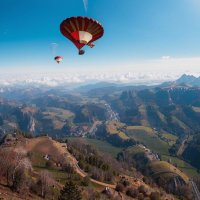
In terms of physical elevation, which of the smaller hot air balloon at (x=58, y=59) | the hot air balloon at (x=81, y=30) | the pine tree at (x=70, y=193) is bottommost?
the pine tree at (x=70, y=193)

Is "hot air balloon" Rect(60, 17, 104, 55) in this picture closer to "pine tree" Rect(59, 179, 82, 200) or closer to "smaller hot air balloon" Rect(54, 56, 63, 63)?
"smaller hot air balloon" Rect(54, 56, 63, 63)

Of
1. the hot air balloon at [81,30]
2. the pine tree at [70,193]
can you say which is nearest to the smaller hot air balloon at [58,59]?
the hot air balloon at [81,30]

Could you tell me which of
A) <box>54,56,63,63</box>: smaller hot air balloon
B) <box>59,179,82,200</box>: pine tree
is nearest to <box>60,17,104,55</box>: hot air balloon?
<box>54,56,63,63</box>: smaller hot air balloon

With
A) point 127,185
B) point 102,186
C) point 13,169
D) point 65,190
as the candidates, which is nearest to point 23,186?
point 13,169

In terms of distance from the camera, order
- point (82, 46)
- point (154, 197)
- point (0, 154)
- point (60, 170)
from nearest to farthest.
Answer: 1. point (82, 46)
2. point (0, 154)
3. point (154, 197)
4. point (60, 170)

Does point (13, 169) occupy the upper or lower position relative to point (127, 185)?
upper

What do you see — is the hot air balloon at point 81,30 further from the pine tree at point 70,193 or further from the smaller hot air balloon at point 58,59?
the pine tree at point 70,193

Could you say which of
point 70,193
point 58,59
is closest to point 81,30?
point 58,59

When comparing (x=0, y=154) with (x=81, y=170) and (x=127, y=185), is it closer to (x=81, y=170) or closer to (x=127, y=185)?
(x=127, y=185)
